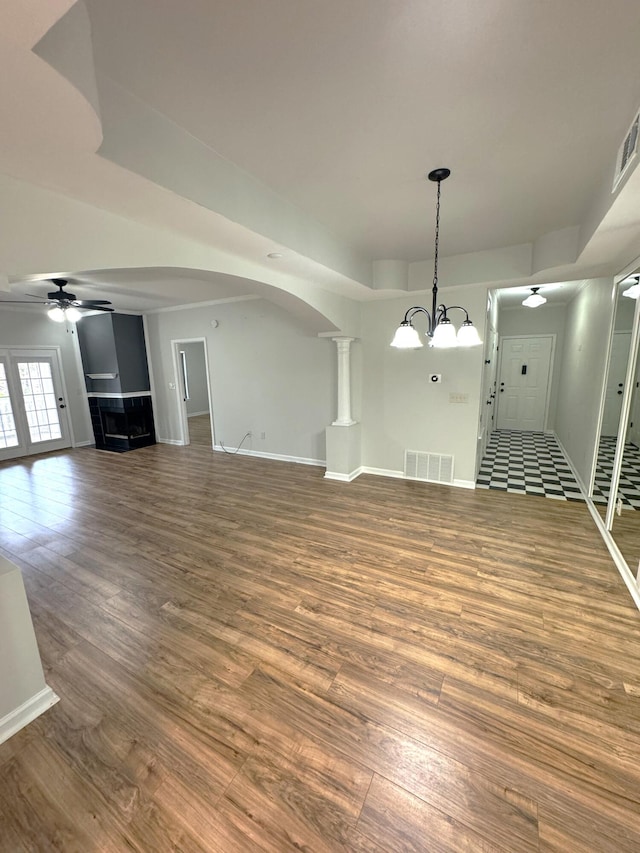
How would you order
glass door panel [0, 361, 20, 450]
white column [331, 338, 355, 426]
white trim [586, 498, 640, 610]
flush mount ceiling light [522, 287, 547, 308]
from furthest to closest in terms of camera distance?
glass door panel [0, 361, 20, 450], flush mount ceiling light [522, 287, 547, 308], white column [331, 338, 355, 426], white trim [586, 498, 640, 610]

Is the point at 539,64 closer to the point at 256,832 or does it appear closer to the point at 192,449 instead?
the point at 256,832

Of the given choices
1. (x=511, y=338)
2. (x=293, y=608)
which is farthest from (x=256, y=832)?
(x=511, y=338)

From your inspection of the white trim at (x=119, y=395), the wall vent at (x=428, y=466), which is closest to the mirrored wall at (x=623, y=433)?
the wall vent at (x=428, y=466)

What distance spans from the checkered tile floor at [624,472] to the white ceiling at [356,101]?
1.74m

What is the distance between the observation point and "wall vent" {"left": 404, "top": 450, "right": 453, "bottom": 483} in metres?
4.61

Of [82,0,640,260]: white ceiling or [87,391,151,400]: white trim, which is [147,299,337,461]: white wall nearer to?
[87,391,151,400]: white trim

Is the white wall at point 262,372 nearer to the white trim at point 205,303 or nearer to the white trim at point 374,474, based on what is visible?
the white trim at point 205,303

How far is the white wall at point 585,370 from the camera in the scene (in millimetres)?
3838

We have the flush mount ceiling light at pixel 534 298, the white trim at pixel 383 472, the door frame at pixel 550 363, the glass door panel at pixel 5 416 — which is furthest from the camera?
the door frame at pixel 550 363

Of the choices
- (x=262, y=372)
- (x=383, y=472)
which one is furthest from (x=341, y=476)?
(x=262, y=372)

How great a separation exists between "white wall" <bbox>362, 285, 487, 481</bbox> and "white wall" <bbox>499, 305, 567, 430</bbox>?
3.93 meters

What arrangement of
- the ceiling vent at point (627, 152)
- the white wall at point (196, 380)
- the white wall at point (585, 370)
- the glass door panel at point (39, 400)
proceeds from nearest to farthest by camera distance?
the ceiling vent at point (627, 152) < the white wall at point (585, 370) < the glass door panel at point (39, 400) < the white wall at point (196, 380)

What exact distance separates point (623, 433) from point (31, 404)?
8962mm

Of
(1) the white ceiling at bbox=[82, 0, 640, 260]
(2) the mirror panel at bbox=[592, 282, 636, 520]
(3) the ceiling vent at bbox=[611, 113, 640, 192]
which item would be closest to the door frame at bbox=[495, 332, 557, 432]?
(2) the mirror panel at bbox=[592, 282, 636, 520]
